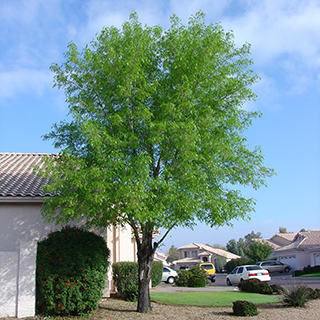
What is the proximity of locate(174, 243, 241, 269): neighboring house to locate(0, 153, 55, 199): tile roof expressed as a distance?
53.1 metres

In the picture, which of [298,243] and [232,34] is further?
[298,243]

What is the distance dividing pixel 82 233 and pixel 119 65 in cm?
589

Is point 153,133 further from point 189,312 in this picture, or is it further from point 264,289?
point 264,289

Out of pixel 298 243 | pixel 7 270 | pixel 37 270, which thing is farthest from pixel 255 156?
pixel 298 243

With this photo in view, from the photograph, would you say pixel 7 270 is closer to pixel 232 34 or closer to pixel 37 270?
pixel 37 270

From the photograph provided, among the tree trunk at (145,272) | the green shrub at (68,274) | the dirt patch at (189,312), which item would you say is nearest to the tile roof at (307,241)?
the dirt patch at (189,312)

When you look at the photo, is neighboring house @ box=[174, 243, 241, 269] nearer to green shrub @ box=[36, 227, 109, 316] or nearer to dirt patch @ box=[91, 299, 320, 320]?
dirt patch @ box=[91, 299, 320, 320]

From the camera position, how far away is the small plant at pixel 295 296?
46.1 ft

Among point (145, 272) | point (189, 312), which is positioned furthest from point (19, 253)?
point (189, 312)

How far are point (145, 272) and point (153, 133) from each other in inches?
201

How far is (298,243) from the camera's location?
168 ft

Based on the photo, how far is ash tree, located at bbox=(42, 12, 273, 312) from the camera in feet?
33.9

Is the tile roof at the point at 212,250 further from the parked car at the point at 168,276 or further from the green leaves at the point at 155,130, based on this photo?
the green leaves at the point at 155,130

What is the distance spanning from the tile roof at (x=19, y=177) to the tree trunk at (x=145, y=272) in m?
4.33
